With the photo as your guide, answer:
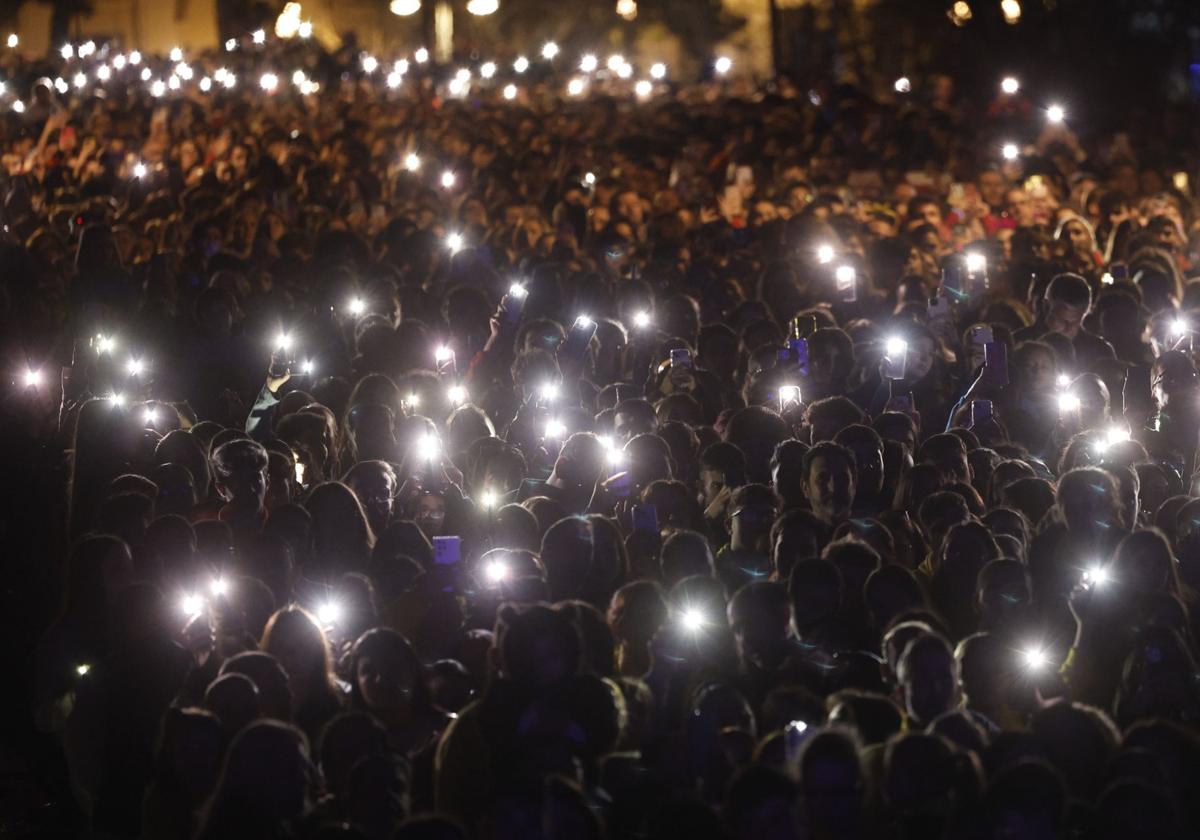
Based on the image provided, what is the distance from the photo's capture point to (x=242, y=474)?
21.3 feet

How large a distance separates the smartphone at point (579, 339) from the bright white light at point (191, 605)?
293 centimetres

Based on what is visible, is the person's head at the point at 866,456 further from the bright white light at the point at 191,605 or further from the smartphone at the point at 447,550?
the bright white light at the point at 191,605

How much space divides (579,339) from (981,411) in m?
2.09

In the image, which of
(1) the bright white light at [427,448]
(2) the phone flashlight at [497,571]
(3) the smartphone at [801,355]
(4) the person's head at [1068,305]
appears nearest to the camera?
(2) the phone flashlight at [497,571]

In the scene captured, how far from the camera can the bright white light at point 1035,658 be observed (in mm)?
5133

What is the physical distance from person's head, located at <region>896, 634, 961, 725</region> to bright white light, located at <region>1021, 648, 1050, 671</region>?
15.7 inches

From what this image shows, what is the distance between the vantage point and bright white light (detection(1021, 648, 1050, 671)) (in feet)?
16.8

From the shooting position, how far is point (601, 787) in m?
4.59

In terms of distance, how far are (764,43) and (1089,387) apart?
2315 cm

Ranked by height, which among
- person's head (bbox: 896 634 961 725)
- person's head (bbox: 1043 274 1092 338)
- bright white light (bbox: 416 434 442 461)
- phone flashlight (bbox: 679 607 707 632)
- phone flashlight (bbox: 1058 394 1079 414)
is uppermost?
person's head (bbox: 1043 274 1092 338)

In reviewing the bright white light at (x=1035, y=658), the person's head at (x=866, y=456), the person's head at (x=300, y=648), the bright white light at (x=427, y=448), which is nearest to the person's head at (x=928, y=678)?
the bright white light at (x=1035, y=658)

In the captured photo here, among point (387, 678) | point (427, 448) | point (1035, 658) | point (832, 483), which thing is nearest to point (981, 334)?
point (832, 483)

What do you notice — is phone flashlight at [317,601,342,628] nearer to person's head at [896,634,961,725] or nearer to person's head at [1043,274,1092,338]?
person's head at [896,634,961,725]

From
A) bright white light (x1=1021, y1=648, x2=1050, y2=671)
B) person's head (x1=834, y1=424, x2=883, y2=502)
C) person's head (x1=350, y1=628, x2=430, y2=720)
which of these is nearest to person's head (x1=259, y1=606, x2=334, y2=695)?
person's head (x1=350, y1=628, x2=430, y2=720)
